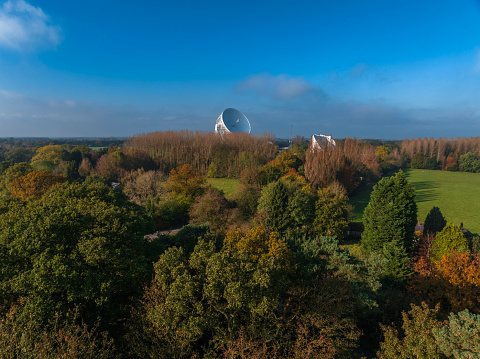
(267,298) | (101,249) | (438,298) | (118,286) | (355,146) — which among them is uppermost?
(355,146)

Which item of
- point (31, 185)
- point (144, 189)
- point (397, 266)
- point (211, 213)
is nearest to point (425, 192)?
point (397, 266)

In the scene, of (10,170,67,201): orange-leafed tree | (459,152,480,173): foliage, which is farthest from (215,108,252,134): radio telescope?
(459,152,480,173): foliage

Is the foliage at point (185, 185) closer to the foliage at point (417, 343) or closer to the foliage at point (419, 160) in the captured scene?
the foliage at point (417, 343)

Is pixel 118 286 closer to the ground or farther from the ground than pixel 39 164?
closer to the ground

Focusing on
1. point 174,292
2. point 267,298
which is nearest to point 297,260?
point 267,298

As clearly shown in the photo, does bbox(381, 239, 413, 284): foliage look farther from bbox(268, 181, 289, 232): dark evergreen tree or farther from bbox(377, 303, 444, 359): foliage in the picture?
bbox(268, 181, 289, 232): dark evergreen tree

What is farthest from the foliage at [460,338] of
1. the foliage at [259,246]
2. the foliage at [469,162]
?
the foliage at [469,162]

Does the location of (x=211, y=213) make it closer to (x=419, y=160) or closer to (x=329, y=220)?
(x=329, y=220)

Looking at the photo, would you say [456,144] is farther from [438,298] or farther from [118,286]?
[118,286]
